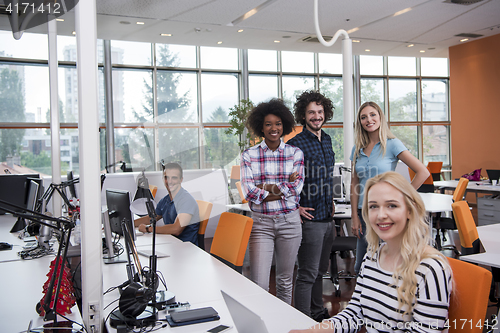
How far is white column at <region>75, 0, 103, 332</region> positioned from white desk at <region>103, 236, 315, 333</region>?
0.16 meters

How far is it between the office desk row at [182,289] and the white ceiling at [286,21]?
446cm

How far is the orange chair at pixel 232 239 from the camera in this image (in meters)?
2.31

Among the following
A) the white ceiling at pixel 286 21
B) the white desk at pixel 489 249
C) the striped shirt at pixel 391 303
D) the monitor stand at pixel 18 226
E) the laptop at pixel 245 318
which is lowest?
the white desk at pixel 489 249

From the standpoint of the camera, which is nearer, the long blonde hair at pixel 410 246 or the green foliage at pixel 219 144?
the long blonde hair at pixel 410 246

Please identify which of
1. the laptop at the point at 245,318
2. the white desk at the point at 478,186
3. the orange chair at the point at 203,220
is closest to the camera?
the laptop at the point at 245,318

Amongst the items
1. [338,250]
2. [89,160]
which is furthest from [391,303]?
[338,250]

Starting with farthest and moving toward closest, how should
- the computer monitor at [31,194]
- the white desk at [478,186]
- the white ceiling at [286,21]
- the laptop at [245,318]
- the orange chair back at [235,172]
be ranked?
1. the orange chair back at [235,172]
2. the white ceiling at [286,21]
3. the white desk at [478,186]
4. the computer monitor at [31,194]
5. the laptop at [245,318]

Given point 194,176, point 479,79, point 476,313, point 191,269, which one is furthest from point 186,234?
point 479,79

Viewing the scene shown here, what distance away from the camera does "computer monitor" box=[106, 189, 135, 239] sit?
88.5 inches

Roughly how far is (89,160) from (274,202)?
1.31 metres

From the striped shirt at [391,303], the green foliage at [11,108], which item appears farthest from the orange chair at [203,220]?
the green foliage at [11,108]

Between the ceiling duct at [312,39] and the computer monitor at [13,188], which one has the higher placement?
the ceiling duct at [312,39]

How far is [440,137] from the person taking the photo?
40.1 ft

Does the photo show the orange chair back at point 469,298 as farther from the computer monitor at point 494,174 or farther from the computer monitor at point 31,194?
the computer monitor at point 494,174
